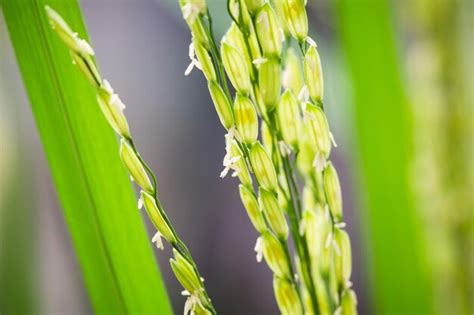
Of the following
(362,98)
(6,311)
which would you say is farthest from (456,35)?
(6,311)

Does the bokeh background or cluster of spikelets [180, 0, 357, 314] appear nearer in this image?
cluster of spikelets [180, 0, 357, 314]

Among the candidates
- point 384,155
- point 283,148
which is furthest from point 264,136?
point 384,155

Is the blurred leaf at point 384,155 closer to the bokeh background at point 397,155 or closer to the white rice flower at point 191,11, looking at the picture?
the bokeh background at point 397,155

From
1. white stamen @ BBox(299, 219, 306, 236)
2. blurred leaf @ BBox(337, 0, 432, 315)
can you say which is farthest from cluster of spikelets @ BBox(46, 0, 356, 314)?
blurred leaf @ BBox(337, 0, 432, 315)

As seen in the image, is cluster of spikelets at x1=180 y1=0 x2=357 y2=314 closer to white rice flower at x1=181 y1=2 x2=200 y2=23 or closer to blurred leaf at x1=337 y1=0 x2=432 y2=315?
white rice flower at x1=181 y1=2 x2=200 y2=23

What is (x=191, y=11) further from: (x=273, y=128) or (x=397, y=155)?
(x=397, y=155)

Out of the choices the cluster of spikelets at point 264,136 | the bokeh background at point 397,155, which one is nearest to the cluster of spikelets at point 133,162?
the cluster of spikelets at point 264,136
